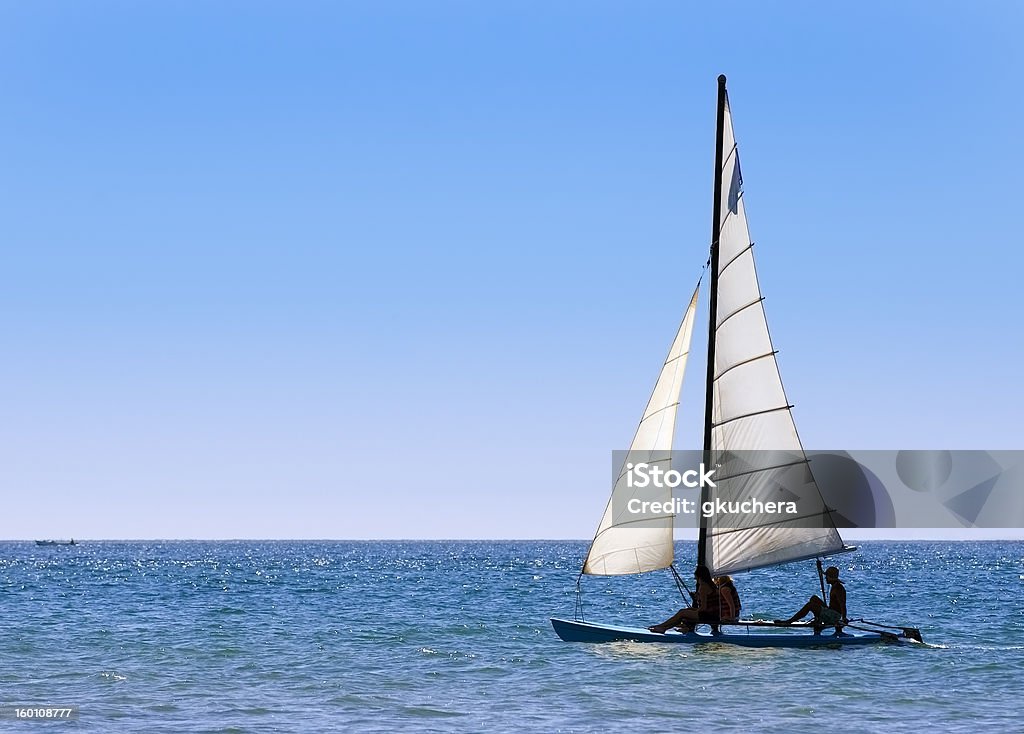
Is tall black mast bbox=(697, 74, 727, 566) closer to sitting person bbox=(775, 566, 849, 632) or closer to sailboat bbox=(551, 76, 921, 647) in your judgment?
sailboat bbox=(551, 76, 921, 647)

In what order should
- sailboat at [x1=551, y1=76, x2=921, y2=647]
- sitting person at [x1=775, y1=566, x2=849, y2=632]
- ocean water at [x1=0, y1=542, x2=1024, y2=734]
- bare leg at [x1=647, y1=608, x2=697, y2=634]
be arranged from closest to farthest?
ocean water at [x1=0, y1=542, x2=1024, y2=734] < bare leg at [x1=647, y1=608, x2=697, y2=634] < sailboat at [x1=551, y1=76, x2=921, y2=647] < sitting person at [x1=775, y1=566, x2=849, y2=632]

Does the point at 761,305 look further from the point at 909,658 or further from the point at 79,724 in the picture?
the point at 79,724

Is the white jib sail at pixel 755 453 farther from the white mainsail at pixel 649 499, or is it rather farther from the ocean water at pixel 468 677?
the ocean water at pixel 468 677

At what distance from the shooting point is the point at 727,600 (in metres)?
28.9

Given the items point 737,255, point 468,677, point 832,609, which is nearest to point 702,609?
point 832,609

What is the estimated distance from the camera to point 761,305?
96.3ft

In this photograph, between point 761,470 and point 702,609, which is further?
point 761,470

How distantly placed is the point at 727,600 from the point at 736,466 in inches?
124

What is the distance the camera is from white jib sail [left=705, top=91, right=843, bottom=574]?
2911 cm

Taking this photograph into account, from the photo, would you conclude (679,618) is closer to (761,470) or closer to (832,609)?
(832,609)

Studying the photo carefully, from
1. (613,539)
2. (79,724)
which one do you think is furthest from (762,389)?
(79,724)

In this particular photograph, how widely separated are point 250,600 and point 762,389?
126 ft

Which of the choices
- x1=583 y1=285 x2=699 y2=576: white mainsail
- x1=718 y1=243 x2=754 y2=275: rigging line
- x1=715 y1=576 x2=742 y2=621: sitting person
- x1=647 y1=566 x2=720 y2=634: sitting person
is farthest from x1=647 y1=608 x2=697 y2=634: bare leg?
x1=718 y1=243 x2=754 y2=275: rigging line

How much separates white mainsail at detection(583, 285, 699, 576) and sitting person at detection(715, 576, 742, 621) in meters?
1.32
